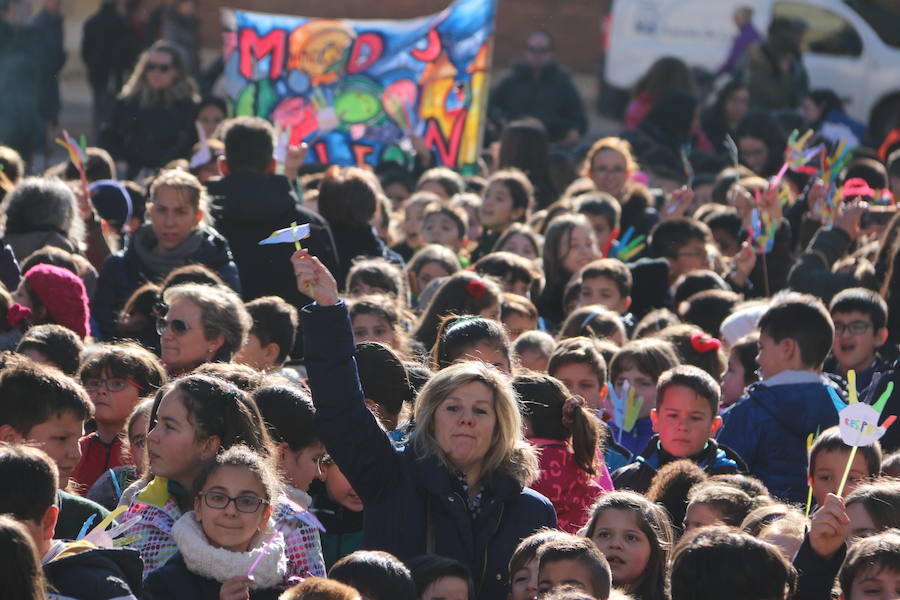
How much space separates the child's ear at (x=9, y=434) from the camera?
4.78 m

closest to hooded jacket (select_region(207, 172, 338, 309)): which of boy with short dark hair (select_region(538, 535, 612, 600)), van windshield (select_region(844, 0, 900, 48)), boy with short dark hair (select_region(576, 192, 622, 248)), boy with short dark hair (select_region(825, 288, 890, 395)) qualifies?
boy with short dark hair (select_region(576, 192, 622, 248))

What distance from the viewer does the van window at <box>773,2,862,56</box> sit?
1847cm

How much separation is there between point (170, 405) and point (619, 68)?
14501 millimetres

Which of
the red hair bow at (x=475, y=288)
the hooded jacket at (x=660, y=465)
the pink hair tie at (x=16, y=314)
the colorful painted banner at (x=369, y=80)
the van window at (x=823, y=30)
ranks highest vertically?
the van window at (x=823, y=30)

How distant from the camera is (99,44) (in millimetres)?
15633

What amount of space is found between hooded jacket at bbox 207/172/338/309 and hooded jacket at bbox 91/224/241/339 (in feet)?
1.13

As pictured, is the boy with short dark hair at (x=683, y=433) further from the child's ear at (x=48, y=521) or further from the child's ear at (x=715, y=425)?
the child's ear at (x=48, y=521)

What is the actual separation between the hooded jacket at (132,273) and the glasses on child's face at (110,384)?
1.53m

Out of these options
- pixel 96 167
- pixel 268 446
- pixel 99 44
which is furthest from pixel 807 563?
pixel 99 44

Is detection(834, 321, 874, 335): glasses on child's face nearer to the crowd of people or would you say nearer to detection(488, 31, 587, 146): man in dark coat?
the crowd of people

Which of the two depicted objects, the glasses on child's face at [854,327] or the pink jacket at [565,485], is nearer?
the pink jacket at [565,485]

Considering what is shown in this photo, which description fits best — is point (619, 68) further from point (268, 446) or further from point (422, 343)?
point (268, 446)

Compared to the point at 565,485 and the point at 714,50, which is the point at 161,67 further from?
the point at 714,50

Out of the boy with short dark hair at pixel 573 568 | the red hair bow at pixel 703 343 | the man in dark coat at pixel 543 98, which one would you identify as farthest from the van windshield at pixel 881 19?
the boy with short dark hair at pixel 573 568
